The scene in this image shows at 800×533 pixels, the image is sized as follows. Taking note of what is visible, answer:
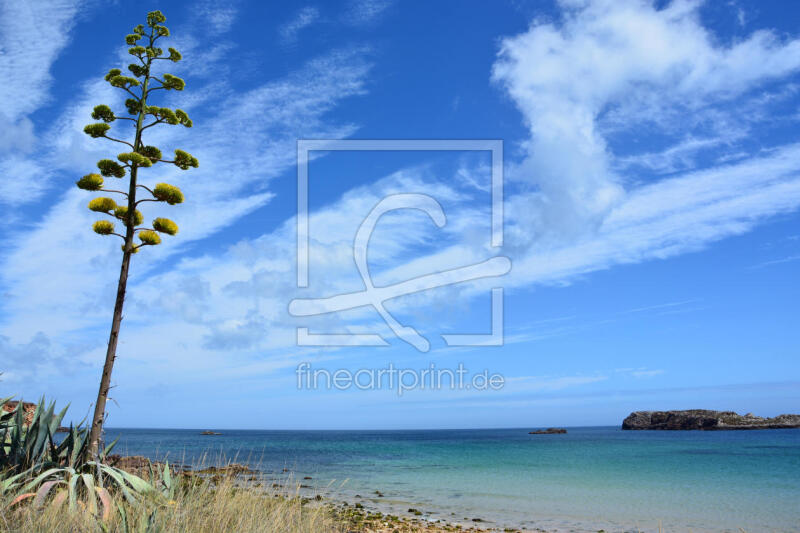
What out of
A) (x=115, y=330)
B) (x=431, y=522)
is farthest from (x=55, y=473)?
(x=431, y=522)

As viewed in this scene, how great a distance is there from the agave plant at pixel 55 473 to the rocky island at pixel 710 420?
5102 inches

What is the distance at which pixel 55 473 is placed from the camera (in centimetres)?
678

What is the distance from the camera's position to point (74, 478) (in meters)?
6.29

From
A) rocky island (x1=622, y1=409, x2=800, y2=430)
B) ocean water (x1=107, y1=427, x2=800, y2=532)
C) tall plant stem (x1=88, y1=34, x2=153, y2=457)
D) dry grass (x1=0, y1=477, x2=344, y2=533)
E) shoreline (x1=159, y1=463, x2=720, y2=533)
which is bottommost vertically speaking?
rocky island (x1=622, y1=409, x2=800, y2=430)

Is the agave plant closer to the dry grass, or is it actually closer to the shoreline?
the dry grass

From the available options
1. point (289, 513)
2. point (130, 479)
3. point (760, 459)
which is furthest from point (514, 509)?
point (760, 459)

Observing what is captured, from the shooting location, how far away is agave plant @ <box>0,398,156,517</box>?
5.99 metres

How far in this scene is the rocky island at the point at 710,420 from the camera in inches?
4483

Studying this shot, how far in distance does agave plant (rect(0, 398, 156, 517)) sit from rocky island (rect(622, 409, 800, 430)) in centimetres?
12958

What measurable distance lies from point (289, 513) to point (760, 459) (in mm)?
43451

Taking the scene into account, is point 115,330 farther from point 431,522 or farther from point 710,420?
point 710,420

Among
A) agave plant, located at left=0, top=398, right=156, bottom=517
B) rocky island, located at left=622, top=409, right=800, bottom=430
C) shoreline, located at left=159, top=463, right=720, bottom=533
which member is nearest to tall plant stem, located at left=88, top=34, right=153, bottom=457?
agave plant, located at left=0, top=398, right=156, bottom=517

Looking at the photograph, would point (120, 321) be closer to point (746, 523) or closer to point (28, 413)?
point (28, 413)

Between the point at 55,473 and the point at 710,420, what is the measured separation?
130206 millimetres
